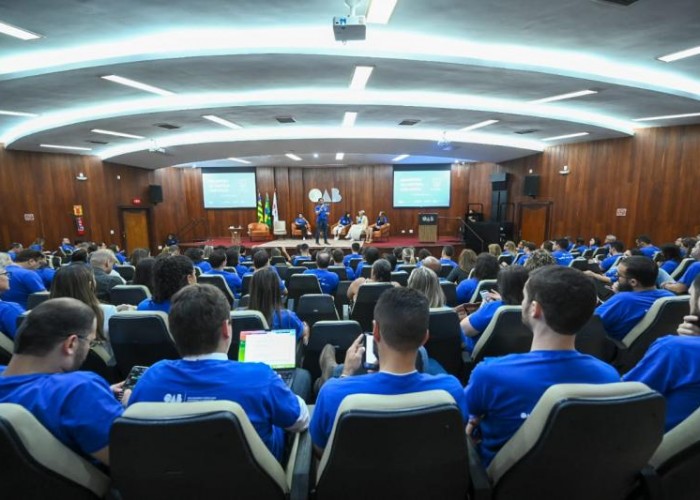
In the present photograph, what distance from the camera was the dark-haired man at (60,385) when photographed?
3.63ft

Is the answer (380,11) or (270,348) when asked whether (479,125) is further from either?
(270,348)

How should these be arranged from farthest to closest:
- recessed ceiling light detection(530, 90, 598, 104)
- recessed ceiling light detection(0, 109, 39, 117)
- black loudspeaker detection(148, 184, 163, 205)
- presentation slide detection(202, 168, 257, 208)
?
1. presentation slide detection(202, 168, 257, 208)
2. black loudspeaker detection(148, 184, 163, 205)
3. recessed ceiling light detection(0, 109, 39, 117)
4. recessed ceiling light detection(530, 90, 598, 104)

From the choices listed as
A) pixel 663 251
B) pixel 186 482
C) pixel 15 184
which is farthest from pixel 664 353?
pixel 15 184

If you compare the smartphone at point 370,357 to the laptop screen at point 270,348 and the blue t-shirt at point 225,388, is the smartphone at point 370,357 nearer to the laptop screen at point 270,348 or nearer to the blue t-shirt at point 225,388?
the blue t-shirt at point 225,388

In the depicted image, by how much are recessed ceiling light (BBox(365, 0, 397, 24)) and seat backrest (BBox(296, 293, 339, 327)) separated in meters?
2.81

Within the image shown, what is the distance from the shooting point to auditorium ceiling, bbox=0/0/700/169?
11.2 ft

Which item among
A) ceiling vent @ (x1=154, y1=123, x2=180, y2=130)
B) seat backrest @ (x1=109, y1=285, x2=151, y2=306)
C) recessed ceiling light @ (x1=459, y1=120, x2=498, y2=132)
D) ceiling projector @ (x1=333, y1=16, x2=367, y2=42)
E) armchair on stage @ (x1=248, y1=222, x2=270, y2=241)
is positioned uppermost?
recessed ceiling light @ (x1=459, y1=120, x2=498, y2=132)

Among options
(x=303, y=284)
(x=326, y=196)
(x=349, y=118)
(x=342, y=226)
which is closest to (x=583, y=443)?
(x=303, y=284)

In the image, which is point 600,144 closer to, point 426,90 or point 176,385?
point 426,90

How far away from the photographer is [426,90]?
5.71m

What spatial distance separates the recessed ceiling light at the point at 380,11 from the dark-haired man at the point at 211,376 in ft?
10.6

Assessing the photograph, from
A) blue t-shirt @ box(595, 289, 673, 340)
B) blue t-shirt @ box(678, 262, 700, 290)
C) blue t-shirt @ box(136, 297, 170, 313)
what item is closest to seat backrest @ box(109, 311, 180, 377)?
blue t-shirt @ box(136, 297, 170, 313)

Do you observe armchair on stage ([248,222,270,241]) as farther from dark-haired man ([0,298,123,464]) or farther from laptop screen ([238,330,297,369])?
dark-haired man ([0,298,123,464])

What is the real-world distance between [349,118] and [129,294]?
18.7ft
